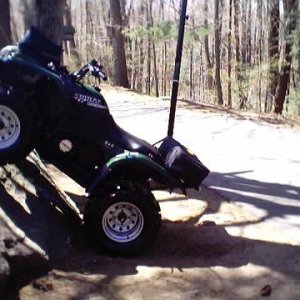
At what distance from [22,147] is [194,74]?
4452cm

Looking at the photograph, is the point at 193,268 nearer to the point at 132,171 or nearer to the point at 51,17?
the point at 132,171

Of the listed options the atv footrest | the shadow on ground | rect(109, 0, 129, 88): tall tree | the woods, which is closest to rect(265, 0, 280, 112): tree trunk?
the woods

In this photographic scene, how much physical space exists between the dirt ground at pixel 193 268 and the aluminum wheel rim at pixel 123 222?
196mm

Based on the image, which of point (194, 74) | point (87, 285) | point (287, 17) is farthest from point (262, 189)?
point (194, 74)

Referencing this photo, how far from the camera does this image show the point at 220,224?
18.6 feet

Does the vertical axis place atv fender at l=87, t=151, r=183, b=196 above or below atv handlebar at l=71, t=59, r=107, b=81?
below

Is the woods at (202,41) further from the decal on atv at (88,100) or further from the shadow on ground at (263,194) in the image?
the shadow on ground at (263,194)

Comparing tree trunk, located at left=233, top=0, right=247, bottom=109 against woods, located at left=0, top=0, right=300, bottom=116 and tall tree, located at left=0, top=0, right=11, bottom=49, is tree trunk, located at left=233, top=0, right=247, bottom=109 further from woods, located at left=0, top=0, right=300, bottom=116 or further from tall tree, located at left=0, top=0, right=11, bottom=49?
tall tree, located at left=0, top=0, right=11, bottom=49

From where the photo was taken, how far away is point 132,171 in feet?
16.0

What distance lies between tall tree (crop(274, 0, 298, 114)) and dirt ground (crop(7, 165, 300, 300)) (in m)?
15.3

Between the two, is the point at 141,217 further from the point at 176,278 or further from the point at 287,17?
the point at 287,17

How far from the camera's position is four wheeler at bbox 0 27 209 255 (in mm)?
4586

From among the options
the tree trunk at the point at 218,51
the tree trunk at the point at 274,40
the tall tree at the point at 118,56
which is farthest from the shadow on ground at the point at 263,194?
the tree trunk at the point at 218,51

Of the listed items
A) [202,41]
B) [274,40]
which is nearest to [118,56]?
[274,40]
